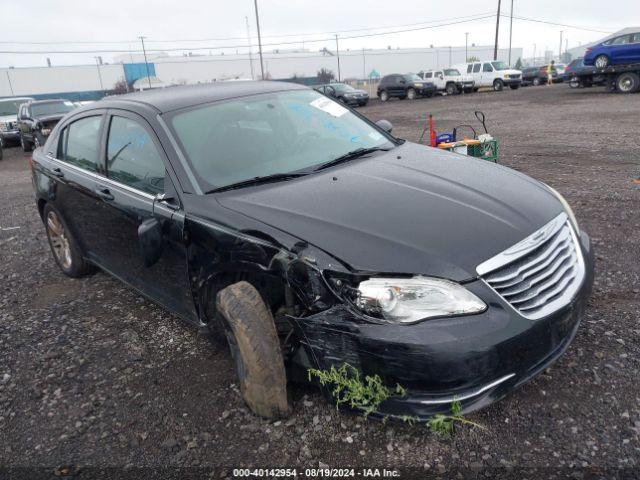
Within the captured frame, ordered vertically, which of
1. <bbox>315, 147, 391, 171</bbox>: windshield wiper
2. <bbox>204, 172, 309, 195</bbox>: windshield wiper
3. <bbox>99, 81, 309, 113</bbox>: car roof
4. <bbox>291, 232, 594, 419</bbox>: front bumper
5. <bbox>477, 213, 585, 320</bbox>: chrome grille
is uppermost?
<bbox>99, 81, 309, 113</bbox>: car roof

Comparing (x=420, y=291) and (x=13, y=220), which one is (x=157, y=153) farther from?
(x=13, y=220)

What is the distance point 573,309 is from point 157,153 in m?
2.44

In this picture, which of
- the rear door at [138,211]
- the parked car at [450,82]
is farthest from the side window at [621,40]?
the rear door at [138,211]

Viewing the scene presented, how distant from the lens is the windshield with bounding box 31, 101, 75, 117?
1625 cm

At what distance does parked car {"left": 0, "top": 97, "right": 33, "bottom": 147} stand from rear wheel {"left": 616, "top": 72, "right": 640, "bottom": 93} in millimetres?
23006

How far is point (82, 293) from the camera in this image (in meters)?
4.54

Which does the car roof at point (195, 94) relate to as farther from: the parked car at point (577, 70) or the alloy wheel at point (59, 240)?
the parked car at point (577, 70)

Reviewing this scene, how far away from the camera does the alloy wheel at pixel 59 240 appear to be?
186 inches

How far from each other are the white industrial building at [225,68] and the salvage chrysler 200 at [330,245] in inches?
2632

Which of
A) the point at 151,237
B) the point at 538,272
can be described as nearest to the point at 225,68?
the point at 151,237

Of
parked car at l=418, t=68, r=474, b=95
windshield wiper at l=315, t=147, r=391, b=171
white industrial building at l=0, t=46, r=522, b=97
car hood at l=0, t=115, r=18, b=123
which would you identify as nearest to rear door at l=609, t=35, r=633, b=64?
parked car at l=418, t=68, r=474, b=95

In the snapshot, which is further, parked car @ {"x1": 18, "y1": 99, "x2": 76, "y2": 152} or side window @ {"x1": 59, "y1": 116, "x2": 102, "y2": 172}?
parked car @ {"x1": 18, "y1": 99, "x2": 76, "y2": 152}

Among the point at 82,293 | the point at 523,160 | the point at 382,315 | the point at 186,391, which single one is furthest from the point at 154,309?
the point at 523,160

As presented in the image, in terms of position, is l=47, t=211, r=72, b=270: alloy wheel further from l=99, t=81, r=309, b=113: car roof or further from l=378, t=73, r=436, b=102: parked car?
l=378, t=73, r=436, b=102: parked car
